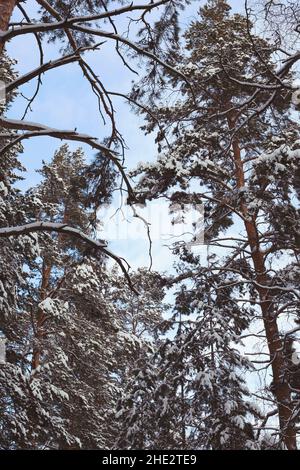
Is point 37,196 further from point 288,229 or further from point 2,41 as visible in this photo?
point 2,41

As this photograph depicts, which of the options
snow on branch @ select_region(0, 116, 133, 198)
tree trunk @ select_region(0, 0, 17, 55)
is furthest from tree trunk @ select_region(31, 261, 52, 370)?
tree trunk @ select_region(0, 0, 17, 55)

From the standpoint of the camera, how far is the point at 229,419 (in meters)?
6.68

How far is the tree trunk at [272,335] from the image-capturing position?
663cm

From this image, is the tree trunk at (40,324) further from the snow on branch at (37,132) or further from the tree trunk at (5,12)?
the tree trunk at (5,12)

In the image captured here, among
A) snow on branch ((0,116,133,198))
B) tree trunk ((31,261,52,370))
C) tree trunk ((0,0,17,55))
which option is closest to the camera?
snow on branch ((0,116,133,198))

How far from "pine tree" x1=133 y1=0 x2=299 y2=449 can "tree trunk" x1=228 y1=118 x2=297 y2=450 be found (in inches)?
0.6

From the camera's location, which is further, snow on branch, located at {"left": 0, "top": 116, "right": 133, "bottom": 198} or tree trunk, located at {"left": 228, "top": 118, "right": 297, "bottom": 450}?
tree trunk, located at {"left": 228, "top": 118, "right": 297, "bottom": 450}

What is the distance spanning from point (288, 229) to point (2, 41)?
5348 millimetres

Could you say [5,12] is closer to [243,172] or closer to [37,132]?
[37,132]

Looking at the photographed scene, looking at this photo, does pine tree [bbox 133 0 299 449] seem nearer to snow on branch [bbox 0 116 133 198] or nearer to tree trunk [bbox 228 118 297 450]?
tree trunk [bbox 228 118 297 450]

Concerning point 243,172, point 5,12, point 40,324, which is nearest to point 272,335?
point 243,172

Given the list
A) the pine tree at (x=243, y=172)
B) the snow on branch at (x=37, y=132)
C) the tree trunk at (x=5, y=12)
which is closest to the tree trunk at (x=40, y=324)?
the pine tree at (x=243, y=172)

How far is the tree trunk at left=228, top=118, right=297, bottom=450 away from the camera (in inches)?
261

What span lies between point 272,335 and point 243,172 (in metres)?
3.49
